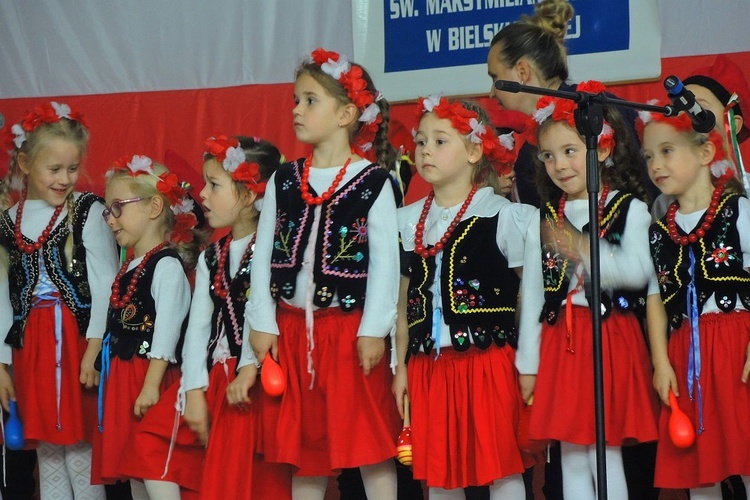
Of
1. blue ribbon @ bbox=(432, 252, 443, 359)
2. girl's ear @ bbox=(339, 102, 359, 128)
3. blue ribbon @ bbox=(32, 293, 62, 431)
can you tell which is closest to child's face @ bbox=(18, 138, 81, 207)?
A: blue ribbon @ bbox=(32, 293, 62, 431)

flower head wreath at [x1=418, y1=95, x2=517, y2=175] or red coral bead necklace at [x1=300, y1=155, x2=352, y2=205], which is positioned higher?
flower head wreath at [x1=418, y1=95, x2=517, y2=175]

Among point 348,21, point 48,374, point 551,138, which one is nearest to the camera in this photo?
point 551,138

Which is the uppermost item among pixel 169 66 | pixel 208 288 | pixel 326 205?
pixel 169 66

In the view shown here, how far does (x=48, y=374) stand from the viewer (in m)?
3.80

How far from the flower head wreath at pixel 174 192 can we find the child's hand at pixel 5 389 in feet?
2.45

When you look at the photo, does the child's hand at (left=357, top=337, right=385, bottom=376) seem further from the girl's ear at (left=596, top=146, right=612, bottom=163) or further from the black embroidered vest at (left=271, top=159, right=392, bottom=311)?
the girl's ear at (left=596, top=146, right=612, bottom=163)

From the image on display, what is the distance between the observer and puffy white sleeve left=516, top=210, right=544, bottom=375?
3.15m

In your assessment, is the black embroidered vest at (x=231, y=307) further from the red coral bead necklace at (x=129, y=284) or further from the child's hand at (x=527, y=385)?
the child's hand at (x=527, y=385)

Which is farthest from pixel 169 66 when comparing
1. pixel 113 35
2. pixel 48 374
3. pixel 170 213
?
pixel 48 374

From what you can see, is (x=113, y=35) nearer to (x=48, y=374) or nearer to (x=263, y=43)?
(x=263, y=43)

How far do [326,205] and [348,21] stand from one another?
1.88m

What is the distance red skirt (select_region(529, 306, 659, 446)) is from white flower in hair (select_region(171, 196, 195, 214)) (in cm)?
143

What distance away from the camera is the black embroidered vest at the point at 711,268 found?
9.81 feet

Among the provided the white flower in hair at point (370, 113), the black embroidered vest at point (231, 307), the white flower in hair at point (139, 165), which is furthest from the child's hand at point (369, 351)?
the white flower in hair at point (139, 165)
